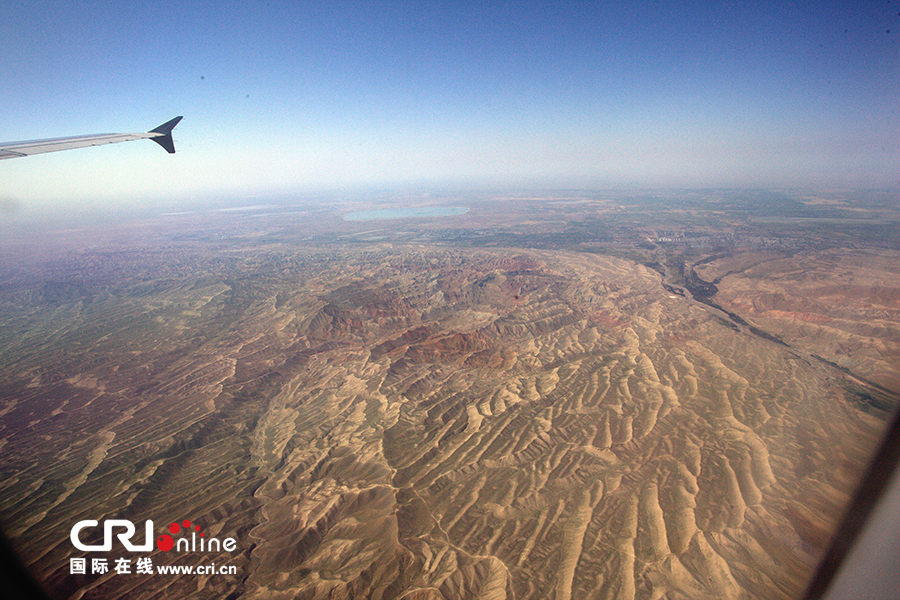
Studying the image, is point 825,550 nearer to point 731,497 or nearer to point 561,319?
point 731,497

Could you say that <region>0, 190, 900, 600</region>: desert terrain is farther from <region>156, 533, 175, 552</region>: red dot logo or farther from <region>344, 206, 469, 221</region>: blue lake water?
<region>344, 206, 469, 221</region>: blue lake water

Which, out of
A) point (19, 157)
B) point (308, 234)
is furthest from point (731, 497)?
point (308, 234)

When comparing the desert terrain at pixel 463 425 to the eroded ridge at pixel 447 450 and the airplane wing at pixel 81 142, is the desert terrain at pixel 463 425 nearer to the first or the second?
the eroded ridge at pixel 447 450

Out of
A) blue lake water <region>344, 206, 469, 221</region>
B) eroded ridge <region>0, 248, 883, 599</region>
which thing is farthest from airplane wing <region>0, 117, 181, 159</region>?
Result: blue lake water <region>344, 206, 469, 221</region>

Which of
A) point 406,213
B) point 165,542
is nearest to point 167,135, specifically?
point 165,542

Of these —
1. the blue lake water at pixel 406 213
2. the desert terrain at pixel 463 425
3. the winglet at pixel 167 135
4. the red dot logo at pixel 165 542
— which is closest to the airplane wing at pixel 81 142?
the winglet at pixel 167 135

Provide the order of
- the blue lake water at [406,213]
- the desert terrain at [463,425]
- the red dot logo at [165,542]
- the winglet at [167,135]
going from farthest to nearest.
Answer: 1. the blue lake water at [406,213]
2. the red dot logo at [165,542]
3. the desert terrain at [463,425]
4. the winglet at [167,135]
